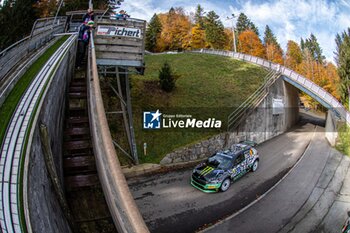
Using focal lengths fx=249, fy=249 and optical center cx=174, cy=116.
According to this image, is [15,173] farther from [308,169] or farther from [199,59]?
[199,59]

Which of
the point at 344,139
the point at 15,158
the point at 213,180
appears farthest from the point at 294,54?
the point at 15,158

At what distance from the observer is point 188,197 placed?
12.7 meters

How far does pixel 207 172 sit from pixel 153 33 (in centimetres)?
4645

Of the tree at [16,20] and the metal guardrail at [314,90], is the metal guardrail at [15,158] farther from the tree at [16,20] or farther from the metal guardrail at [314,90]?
the tree at [16,20]

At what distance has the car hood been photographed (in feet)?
43.1

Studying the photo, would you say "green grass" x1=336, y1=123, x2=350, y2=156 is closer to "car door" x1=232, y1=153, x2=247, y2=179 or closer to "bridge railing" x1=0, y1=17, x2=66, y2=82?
"car door" x1=232, y1=153, x2=247, y2=179

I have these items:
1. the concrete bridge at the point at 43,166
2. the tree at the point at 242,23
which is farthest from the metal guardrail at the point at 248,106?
the tree at the point at 242,23

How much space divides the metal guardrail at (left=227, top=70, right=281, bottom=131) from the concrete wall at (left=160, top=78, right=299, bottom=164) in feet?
1.20

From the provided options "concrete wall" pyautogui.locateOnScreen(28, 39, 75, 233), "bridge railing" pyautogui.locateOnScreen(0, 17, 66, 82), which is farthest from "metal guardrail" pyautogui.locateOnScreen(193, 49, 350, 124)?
"bridge railing" pyautogui.locateOnScreen(0, 17, 66, 82)

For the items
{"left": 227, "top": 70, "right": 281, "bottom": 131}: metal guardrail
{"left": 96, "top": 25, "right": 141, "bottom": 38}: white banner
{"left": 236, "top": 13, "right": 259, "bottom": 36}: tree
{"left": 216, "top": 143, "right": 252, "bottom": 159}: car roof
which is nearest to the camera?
{"left": 96, "top": 25, "right": 141, "bottom": 38}: white banner

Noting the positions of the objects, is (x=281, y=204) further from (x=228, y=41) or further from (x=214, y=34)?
(x=228, y=41)

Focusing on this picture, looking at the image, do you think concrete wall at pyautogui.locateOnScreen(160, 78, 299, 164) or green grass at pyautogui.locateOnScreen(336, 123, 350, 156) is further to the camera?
green grass at pyautogui.locateOnScreen(336, 123, 350, 156)

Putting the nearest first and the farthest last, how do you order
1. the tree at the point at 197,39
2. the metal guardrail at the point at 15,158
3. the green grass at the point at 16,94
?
the metal guardrail at the point at 15,158 → the green grass at the point at 16,94 → the tree at the point at 197,39

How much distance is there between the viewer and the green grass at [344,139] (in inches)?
757
